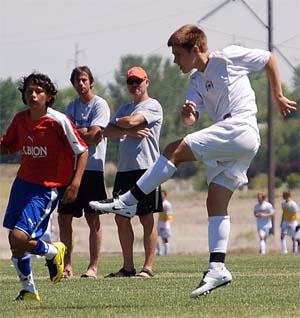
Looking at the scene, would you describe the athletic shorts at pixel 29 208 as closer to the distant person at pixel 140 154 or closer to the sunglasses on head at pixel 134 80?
the distant person at pixel 140 154

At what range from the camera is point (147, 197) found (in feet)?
46.3

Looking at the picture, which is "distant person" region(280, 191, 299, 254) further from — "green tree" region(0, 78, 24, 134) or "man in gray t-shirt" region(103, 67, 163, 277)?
"man in gray t-shirt" region(103, 67, 163, 277)

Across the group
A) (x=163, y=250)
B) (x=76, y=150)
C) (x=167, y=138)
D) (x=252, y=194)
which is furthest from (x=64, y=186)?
(x=252, y=194)

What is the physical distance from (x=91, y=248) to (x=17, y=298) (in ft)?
11.5

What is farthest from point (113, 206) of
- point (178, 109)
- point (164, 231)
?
point (178, 109)

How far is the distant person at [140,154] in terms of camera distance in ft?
45.6

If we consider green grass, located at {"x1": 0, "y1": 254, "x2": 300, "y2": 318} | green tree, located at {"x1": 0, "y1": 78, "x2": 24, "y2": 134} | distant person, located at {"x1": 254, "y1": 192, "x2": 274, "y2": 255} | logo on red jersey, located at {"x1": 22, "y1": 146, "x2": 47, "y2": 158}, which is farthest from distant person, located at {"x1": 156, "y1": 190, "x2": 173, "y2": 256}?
logo on red jersey, located at {"x1": 22, "y1": 146, "x2": 47, "y2": 158}

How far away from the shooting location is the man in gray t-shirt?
45.6 ft

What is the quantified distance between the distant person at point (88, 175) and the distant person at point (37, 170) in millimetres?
3106

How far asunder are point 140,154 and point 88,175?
610 mm

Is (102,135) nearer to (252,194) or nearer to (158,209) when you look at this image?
(158,209)

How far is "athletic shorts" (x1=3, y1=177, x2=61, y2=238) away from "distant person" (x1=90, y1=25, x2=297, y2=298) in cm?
61

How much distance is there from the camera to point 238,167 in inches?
406

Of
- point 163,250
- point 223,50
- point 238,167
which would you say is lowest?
point 163,250
